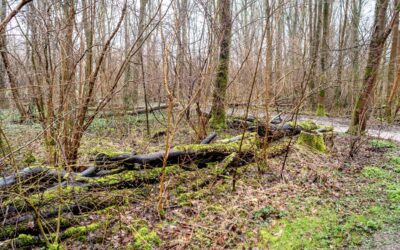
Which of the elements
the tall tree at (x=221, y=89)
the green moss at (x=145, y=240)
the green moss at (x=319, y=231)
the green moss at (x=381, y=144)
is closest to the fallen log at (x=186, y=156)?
the green moss at (x=145, y=240)

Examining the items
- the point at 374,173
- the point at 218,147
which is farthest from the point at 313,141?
the point at 218,147

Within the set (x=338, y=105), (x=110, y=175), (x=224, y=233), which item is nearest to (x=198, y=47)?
(x=110, y=175)

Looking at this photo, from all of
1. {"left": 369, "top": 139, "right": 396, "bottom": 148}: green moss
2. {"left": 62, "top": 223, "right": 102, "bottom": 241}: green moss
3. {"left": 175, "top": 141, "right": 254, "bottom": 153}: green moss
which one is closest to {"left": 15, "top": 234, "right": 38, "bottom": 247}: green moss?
{"left": 62, "top": 223, "right": 102, "bottom": 241}: green moss

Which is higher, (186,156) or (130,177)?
(186,156)

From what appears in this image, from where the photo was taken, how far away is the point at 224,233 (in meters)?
3.60

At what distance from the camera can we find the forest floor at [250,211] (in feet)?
11.2

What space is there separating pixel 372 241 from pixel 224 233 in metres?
1.87

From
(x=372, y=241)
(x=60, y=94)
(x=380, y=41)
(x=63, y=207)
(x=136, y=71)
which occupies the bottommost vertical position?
(x=372, y=241)

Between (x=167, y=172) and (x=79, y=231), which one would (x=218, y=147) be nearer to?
(x=167, y=172)

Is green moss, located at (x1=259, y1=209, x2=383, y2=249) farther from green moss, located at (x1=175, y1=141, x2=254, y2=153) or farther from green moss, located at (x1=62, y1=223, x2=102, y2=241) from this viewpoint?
green moss, located at (x1=62, y1=223, x2=102, y2=241)

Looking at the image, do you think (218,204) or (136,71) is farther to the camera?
(136,71)

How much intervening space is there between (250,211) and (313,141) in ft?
12.0

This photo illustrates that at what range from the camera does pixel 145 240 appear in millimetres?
3332

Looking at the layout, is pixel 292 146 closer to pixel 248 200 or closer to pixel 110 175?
pixel 248 200
